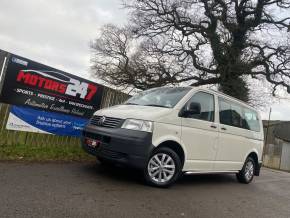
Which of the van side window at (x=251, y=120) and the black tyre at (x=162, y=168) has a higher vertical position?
the van side window at (x=251, y=120)

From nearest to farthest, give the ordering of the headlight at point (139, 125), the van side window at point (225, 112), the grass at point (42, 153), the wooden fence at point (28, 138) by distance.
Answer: the headlight at point (139, 125), the grass at point (42, 153), the wooden fence at point (28, 138), the van side window at point (225, 112)

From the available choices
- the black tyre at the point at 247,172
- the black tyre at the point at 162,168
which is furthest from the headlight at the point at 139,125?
the black tyre at the point at 247,172

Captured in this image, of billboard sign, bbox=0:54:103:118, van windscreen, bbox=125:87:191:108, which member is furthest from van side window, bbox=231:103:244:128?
billboard sign, bbox=0:54:103:118

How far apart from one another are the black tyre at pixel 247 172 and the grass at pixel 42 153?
3.87 metres

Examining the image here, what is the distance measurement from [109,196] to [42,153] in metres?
3.25

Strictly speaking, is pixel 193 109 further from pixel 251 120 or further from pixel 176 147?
pixel 251 120

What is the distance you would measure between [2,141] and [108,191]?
11.1ft

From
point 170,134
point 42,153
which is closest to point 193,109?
point 170,134

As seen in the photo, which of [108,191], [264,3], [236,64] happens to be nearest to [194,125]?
[108,191]

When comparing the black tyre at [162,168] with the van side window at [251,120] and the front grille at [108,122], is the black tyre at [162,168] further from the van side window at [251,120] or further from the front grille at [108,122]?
the van side window at [251,120]

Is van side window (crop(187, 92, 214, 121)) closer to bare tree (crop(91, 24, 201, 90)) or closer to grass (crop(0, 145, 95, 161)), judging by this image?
grass (crop(0, 145, 95, 161))

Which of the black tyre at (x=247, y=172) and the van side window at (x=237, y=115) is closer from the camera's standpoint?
the van side window at (x=237, y=115)

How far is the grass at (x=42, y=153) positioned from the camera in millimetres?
7622

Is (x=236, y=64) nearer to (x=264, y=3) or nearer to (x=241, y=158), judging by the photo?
(x=264, y=3)
